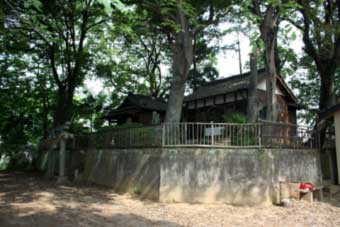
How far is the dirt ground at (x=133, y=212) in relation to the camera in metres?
7.72

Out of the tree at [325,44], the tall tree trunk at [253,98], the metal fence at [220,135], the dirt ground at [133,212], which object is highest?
the tree at [325,44]

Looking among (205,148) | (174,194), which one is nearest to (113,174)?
(174,194)

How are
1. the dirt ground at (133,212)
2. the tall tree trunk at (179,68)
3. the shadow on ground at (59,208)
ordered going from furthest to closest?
the tall tree trunk at (179,68) < the dirt ground at (133,212) < the shadow on ground at (59,208)

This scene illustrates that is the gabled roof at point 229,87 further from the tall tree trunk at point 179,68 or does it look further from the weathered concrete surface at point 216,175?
the weathered concrete surface at point 216,175

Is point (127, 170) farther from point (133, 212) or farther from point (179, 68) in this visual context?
point (179, 68)

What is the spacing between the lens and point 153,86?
25.8 metres

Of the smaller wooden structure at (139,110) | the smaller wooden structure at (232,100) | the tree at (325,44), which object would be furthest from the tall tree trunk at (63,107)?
the tree at (325,44)

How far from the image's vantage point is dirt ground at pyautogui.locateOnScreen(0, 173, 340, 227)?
7719mm

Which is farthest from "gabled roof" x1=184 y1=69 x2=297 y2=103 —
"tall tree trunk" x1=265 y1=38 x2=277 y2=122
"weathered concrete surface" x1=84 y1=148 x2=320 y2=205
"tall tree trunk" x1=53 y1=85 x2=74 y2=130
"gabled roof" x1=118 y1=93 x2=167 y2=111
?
"tall tree trunk" x1=53 y1=85 x2=74 y2=130

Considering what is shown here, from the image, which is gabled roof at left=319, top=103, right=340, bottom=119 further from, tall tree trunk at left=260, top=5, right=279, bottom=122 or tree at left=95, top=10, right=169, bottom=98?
tree at left=95, top=10, right=169, bottom=98

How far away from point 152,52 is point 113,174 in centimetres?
1517

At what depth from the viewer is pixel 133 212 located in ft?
28.9

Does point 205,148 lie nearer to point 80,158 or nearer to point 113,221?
point 113,221

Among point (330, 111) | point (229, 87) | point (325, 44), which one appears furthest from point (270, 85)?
point (325, 44)
